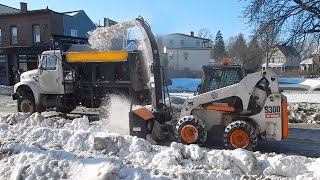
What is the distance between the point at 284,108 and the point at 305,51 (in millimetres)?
10052

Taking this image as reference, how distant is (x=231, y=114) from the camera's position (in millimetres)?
9281

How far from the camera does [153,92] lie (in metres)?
11.0

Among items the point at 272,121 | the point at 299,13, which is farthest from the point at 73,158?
the point at 299,13

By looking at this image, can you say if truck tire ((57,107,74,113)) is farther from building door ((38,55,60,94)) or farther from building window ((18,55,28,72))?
building window ((18,55,28,72))

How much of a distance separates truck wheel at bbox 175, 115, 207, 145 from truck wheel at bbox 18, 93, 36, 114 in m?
7.25

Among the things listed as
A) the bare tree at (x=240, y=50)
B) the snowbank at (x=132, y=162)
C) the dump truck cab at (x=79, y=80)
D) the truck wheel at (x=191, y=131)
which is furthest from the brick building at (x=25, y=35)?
the snowbank at (x=132, y=162)

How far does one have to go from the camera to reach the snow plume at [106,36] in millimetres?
12773

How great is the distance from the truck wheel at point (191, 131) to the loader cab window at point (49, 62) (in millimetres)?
6496

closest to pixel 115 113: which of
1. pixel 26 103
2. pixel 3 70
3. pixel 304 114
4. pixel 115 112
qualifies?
pixel 115 112

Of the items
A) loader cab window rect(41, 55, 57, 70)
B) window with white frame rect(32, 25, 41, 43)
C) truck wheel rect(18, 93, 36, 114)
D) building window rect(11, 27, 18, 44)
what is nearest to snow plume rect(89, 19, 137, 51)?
loader cab window rect(41, 55, 57, 70)

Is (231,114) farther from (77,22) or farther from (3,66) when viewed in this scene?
(77,22)

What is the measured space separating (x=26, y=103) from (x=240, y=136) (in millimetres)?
8871

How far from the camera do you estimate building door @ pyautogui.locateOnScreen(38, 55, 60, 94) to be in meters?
13.9

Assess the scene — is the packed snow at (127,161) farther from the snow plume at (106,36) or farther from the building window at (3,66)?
the building window at (3,66)
